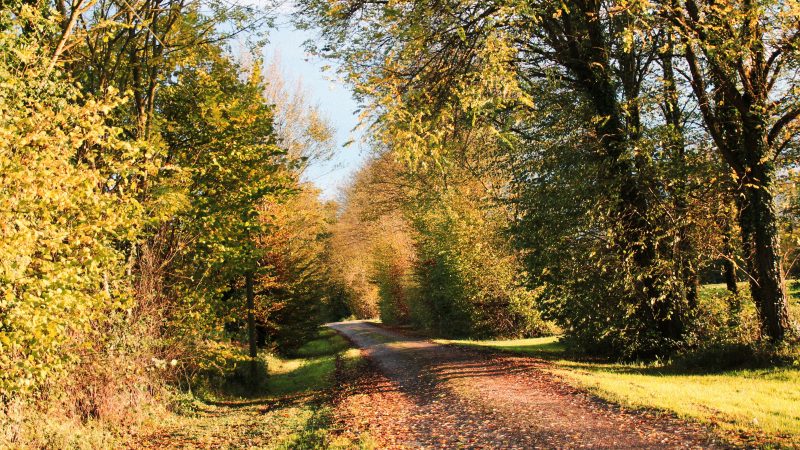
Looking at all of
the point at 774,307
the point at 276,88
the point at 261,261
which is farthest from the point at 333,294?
the point at 774,307

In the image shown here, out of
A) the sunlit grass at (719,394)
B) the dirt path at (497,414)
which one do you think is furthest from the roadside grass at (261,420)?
the sunlit grass at (719,394)

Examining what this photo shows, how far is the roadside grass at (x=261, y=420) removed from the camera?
8.43 meters

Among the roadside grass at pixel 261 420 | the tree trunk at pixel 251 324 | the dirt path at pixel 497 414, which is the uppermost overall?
the tree trunk at pixel 251 324

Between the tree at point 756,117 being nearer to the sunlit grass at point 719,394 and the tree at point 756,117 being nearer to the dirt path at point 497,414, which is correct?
the sunlit grass at point 719,394

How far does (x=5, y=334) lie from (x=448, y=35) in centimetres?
792

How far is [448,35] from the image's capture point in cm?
970

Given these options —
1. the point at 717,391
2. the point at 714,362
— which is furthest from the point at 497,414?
the point at 714,362

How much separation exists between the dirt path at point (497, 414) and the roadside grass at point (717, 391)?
1.42 feet

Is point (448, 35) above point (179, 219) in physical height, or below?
above

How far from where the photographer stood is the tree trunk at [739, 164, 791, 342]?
10719mm

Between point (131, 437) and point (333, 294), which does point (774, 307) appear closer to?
point (131, 437)

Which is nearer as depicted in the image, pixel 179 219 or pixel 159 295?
pixel 159 295

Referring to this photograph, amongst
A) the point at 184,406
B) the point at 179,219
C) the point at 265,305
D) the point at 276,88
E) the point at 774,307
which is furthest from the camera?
the point at 276,88

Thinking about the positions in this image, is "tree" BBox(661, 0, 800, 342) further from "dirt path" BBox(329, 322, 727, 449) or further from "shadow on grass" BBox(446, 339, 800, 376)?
"dirt path" BBox(329, 322, 727, 449)
